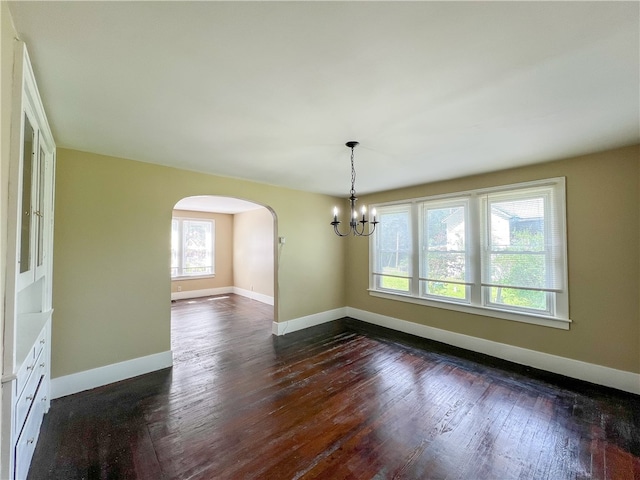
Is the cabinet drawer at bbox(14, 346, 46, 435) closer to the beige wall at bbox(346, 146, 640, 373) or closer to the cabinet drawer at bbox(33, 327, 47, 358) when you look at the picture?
the cabinet drawer at bbox(33, 327, 47, 358)

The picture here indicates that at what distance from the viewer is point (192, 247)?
7684 mm

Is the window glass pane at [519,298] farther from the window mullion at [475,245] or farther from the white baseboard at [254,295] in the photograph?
the white baseboard at [254,295]

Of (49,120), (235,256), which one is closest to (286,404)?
(49,120)

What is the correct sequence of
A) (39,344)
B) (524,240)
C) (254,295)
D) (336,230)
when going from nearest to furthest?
(39,344), (336,230), (524,240), (254,295)

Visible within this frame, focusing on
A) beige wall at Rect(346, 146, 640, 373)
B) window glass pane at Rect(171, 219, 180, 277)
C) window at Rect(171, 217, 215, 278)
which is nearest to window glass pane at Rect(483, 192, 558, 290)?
beige wall at Rect(346, 146, 640, 373)

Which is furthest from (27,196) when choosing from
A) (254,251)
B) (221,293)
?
(221,293)

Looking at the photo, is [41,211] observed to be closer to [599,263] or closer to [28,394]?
[28,394]

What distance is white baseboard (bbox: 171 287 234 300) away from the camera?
7.28 meters

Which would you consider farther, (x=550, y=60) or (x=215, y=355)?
(x=215, y=355)

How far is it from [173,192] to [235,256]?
502 centimetres

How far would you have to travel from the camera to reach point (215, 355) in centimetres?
365

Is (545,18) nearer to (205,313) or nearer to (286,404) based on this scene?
(286,404)

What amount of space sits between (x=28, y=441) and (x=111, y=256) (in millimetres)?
1748

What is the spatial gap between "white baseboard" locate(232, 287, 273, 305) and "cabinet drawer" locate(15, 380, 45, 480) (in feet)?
15.5
